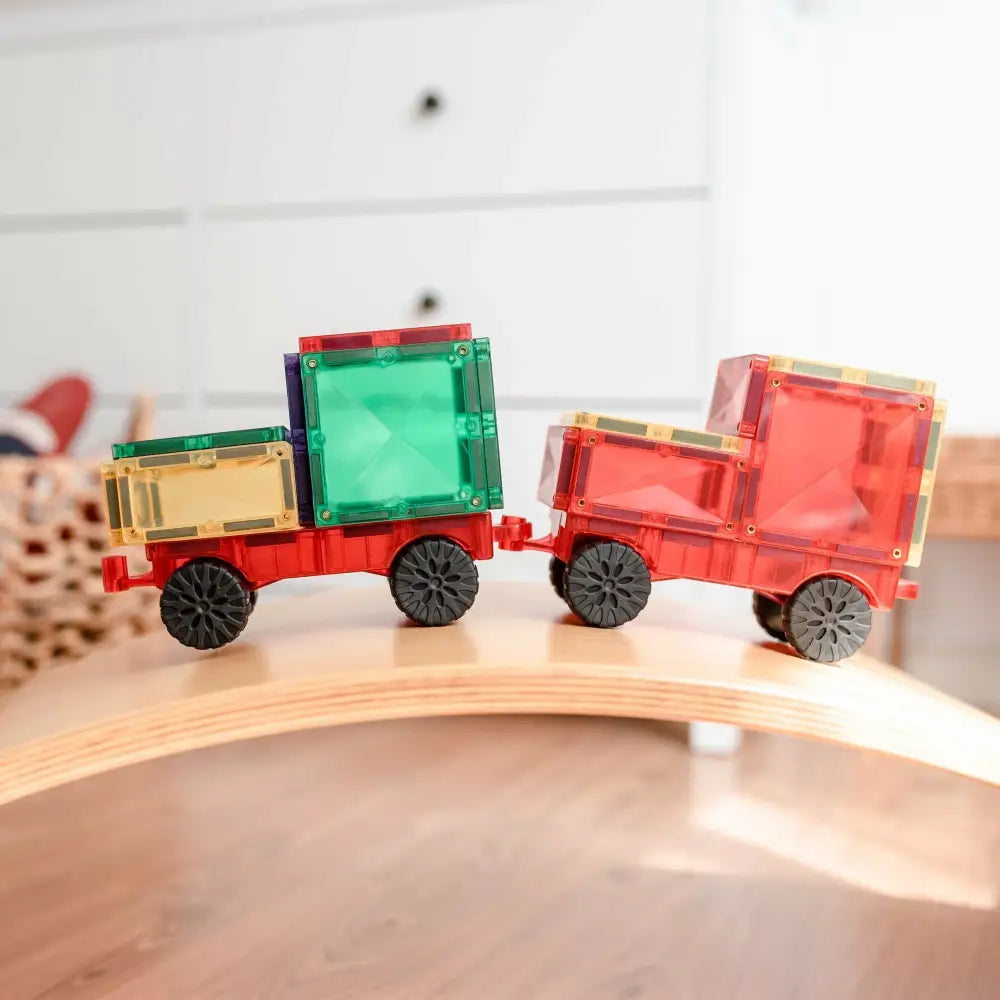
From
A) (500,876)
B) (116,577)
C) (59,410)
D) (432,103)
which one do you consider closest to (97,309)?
(59,410)

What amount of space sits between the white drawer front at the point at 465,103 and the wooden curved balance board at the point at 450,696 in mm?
763

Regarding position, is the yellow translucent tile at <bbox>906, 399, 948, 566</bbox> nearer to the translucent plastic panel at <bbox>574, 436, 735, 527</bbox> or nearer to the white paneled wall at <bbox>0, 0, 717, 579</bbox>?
the translucent plastic panel at <bbox>574, 436, 735, 527</bbox>

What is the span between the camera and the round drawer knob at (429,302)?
133 centimetres

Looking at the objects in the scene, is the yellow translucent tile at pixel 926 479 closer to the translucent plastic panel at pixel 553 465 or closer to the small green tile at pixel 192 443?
the translucent plastic panel at pixel 553 465


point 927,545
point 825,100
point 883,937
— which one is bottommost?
point 883,937

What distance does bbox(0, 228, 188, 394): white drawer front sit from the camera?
4.68 ft

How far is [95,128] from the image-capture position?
4.79 feet

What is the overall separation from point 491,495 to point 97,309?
3.11 ft

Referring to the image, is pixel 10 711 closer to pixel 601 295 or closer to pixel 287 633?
pixel 287 633

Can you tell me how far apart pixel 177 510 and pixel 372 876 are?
38cm

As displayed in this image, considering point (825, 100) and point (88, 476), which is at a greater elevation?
point (825, 100)

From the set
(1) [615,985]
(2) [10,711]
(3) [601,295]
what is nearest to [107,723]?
(2) [10,711]

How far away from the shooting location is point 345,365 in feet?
2.38

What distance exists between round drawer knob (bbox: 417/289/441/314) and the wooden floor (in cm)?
54
